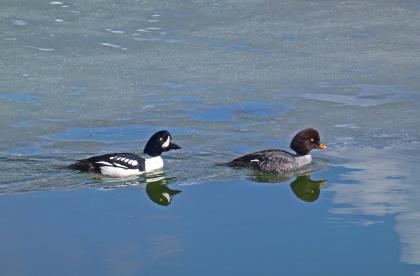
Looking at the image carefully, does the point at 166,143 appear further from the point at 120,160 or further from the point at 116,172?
the point at 116,172

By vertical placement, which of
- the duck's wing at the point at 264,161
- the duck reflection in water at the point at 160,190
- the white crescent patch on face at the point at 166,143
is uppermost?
the white crescent patch on face at the point at 166,143

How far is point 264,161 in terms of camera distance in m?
10.3

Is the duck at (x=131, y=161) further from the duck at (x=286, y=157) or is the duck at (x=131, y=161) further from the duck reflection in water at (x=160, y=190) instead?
the duck at (x=286, y=157)

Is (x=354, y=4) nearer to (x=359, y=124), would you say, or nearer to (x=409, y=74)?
(x=409, y=74)

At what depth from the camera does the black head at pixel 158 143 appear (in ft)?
34.5

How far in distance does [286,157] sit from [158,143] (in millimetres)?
1307

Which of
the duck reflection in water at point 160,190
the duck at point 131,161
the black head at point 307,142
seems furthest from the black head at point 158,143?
→ the black head at point 307,142

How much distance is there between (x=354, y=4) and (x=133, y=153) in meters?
6.89

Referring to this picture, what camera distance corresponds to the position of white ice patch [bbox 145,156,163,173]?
1053 centimetres

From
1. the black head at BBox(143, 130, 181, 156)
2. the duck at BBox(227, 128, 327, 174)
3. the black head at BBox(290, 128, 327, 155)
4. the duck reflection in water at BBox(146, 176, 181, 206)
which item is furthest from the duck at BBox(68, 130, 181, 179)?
the black head at BBox(290, 128, 327, 155)

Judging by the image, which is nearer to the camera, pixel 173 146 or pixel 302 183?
pixel 302 183

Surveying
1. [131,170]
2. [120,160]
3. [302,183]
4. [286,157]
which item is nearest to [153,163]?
[131,170]

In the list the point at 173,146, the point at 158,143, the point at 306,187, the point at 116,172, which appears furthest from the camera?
the point at 173,146

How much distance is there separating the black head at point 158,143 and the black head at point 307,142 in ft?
4.27
